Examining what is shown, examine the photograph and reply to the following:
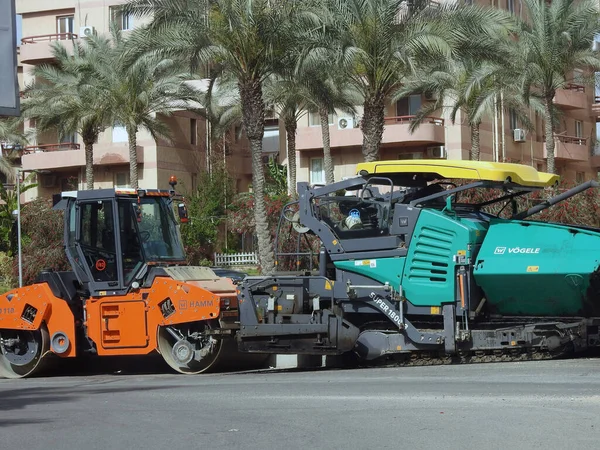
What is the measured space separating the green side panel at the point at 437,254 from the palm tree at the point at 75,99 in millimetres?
24845

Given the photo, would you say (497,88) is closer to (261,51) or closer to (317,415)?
(261,51)

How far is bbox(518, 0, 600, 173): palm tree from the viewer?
32.5 m

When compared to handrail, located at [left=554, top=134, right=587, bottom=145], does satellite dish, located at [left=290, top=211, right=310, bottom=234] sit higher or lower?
lower

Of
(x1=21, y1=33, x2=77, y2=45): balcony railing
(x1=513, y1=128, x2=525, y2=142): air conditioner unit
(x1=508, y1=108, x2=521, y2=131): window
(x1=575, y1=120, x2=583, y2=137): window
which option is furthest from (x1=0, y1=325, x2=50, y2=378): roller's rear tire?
(x1=575, y1=120, x2=583, y2=137): window

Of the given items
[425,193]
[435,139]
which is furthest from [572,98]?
[425,193]

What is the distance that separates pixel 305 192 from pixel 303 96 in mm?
23185

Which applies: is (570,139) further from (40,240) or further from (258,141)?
(258,141)

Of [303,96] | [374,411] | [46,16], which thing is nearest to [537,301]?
[374,411]

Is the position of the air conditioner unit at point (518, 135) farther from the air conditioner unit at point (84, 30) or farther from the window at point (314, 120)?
the air conditioner unit at point (84, 30)

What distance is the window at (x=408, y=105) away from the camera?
149 feet

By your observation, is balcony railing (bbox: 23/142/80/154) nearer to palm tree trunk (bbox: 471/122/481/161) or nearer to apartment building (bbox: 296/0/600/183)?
apartment building (bbox: 296/0/600/183)

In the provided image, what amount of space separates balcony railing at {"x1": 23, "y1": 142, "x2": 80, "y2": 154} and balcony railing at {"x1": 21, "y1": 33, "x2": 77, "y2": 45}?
526cm

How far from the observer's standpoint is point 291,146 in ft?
147

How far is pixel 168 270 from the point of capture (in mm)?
16656
